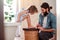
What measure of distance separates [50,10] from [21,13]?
0.40m

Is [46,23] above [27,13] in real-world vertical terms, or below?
below

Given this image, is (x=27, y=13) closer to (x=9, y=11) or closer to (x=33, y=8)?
(x=33, y=8)

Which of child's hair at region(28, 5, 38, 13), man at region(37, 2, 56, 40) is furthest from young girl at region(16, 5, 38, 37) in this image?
man at region(37, 2, 56, 40)

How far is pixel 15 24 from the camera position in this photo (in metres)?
1.63

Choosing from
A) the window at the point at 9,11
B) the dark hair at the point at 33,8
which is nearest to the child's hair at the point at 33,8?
the dark hair at the point at 33,8

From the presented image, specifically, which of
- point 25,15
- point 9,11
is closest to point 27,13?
point 25,15

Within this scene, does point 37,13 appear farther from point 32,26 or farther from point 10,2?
point 10,2

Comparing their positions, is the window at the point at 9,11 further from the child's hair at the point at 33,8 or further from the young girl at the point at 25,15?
the child's hair at the point at 33,8

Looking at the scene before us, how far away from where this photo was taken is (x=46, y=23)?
159 centimetres

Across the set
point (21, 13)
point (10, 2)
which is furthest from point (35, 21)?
point (10, 2)

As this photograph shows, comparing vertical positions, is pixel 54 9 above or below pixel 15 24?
above

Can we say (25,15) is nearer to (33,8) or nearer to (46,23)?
(33,8)

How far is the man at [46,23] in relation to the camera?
5.20ft

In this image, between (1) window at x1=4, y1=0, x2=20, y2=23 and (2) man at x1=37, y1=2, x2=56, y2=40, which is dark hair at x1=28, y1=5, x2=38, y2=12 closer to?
(2) man at x1=37, y1=2, x2=56, y2=40
